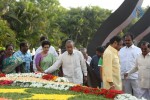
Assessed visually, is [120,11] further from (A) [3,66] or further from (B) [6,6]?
(B) [6,6]

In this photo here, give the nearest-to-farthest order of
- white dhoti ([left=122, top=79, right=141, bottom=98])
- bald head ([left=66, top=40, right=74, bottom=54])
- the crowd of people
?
the crowd of people → bald head ([left=66, top=40, right=74, bottom=54]) → white dhoti ([left=122, top=79, right=141, bottom=98])

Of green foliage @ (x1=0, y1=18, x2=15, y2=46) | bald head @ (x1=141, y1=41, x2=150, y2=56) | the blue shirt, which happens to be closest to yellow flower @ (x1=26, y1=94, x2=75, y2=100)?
bald head @ (x1=141, y1=41, x2=150, y2=56)

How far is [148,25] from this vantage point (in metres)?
17.0

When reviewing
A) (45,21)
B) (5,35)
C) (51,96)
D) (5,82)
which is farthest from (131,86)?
(45,21)

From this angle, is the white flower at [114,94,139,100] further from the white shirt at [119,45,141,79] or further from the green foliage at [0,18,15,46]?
the green foliage at [0,18,15,46]

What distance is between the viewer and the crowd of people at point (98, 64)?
711 cm

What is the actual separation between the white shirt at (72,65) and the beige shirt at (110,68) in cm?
126

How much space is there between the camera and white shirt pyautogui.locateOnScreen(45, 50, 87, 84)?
8.18 metres

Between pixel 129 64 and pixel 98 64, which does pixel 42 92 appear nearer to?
pixel 129 64

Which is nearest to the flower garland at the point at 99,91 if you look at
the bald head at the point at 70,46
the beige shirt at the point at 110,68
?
the beige shirt at the point at 110,68

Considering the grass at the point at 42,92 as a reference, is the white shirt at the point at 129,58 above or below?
above

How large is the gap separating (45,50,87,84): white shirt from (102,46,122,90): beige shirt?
1.26 meters

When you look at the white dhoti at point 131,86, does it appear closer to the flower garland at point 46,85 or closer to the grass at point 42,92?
the flower garland at point 46,85

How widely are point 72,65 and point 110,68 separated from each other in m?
1.47
